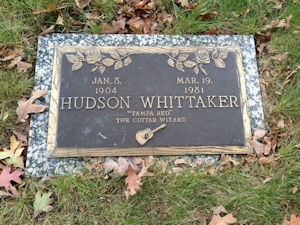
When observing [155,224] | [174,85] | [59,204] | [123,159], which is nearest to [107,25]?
[174,85]

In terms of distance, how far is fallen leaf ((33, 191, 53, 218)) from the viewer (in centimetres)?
211

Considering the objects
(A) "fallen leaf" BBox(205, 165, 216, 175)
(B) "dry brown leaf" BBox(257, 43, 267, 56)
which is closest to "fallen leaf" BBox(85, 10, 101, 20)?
(B) "dry brown leaf" BBox(257, 43, 267, 56)

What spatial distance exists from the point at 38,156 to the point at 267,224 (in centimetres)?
214

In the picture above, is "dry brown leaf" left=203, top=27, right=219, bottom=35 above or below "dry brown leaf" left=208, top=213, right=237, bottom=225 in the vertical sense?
above

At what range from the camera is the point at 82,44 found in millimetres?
2590

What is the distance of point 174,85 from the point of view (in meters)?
2.47

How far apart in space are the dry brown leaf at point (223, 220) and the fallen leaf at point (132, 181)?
0.70 meters

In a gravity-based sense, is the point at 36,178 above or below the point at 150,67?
below

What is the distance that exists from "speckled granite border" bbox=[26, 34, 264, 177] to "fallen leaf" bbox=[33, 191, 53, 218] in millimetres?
195

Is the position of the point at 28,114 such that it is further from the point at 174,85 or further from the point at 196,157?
the point at 196,157

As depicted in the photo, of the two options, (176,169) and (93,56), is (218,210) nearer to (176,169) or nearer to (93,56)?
(176,169)

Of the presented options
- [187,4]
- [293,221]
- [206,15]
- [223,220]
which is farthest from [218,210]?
[187,4]

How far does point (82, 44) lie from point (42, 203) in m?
1.60

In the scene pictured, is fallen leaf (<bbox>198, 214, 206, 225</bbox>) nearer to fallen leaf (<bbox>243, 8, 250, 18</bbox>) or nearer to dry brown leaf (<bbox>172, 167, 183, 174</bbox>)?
dry brown leaf (<bbox>172, 167, 183, 174</bbox>)
